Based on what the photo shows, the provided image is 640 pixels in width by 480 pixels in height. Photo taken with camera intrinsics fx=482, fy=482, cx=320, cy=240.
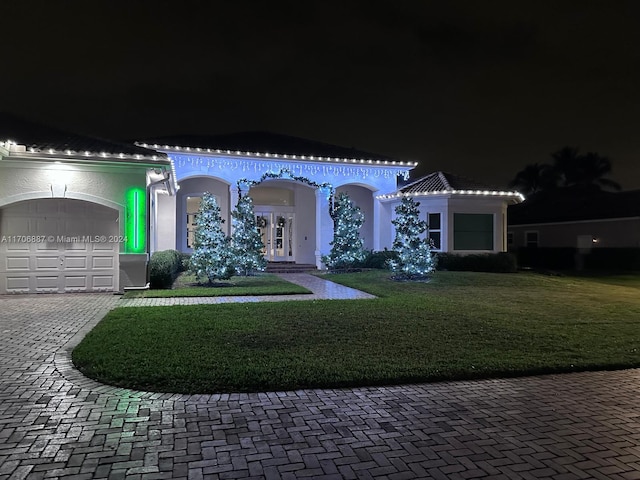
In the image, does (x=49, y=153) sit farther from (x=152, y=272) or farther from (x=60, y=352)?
(x=60, y=352)

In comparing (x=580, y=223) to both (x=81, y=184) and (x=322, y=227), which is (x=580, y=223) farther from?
(x=81, y=184)

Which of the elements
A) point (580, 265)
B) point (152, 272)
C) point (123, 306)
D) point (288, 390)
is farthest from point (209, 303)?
point (580, 265)

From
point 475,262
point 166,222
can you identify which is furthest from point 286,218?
point 475,262

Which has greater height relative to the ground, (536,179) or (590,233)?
(536,179)

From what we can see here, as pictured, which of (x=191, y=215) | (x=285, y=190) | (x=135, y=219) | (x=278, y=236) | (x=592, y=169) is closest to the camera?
(x=135, y=219)

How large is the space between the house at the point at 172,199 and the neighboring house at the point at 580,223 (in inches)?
360

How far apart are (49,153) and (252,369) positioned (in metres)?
8.59

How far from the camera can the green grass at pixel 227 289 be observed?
38.4 ft

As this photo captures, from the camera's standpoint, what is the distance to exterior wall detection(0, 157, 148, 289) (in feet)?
37.6

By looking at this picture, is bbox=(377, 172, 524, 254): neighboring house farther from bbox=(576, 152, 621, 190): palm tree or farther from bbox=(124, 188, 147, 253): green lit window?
bbox=(576, 152, 621, 190): palm tree

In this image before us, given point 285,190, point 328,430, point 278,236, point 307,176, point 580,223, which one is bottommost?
point 328,430

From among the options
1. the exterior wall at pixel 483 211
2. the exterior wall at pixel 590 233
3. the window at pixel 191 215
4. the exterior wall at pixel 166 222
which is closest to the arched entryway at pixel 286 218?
the window at pixel 191 215

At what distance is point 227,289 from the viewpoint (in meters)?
12.6

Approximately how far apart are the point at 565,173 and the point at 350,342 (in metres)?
46.9
